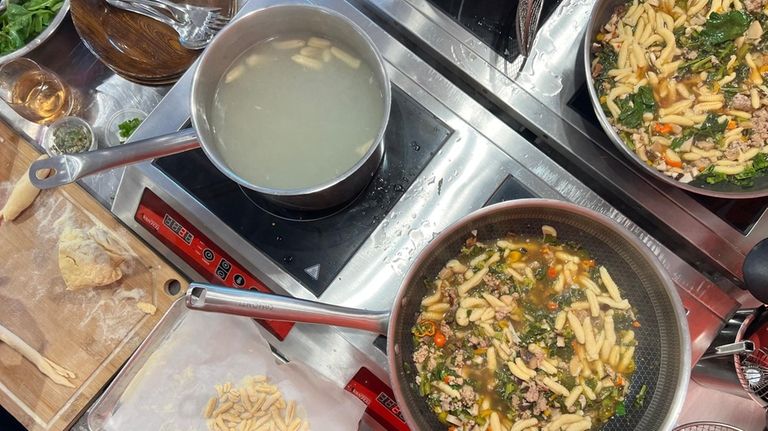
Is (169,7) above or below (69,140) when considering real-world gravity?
above

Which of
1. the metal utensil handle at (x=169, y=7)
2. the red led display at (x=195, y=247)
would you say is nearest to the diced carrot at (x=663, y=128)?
the red led display at (x=195, y=247)

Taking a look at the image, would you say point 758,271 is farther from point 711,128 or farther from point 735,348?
point 711,128

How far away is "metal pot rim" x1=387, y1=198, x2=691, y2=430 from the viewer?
55.2 inches

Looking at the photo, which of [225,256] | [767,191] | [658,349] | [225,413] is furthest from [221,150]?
[767,191]

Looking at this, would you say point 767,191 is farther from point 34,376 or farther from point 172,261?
point 34,376

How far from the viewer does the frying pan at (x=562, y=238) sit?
1.37 m

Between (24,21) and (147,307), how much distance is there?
1.11 meters

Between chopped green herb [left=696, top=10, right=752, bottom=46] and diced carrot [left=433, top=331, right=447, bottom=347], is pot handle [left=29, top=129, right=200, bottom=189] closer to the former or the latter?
diced carrot [left=433, top=331, right=447, bottom=347]

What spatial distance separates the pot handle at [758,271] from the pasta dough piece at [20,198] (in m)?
2.08

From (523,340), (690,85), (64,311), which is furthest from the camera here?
(64,311)

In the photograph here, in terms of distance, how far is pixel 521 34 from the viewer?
1545 millimetres

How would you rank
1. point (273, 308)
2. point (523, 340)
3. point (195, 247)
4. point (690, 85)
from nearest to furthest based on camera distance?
point (273, 308), point (523, 340), point (690, 85), point (195, 247)

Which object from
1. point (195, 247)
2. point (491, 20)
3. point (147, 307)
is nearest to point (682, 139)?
point (491, 20)

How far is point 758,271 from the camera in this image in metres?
1.56
